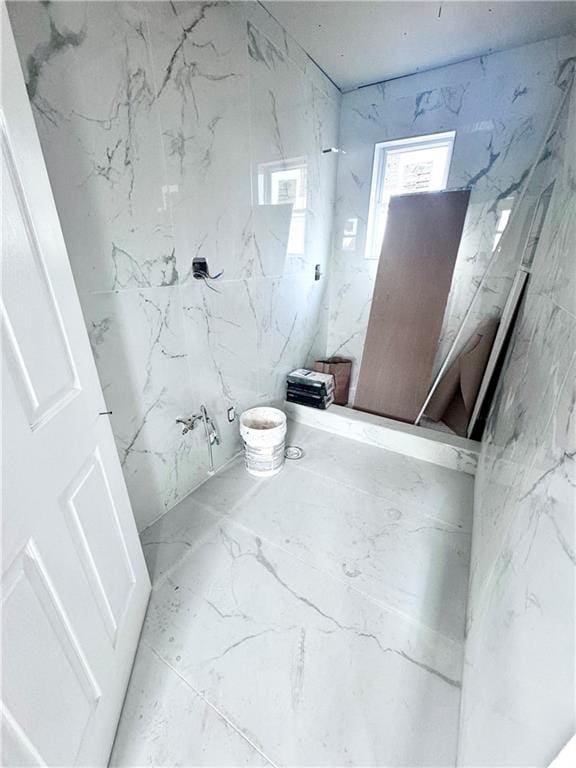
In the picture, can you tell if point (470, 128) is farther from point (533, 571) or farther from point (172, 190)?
point (533, 571)

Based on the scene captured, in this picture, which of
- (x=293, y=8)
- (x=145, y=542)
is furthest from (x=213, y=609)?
(x=293, y=8)

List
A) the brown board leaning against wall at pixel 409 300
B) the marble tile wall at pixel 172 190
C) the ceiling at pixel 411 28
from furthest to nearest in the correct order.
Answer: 1. the brown board leaning against wall at pixel 409 300
2. the ceiling at pixel 411 28
3. the marble tile wall at pixel 172 190

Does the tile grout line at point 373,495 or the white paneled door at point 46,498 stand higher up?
the white paneled door at point 46,498

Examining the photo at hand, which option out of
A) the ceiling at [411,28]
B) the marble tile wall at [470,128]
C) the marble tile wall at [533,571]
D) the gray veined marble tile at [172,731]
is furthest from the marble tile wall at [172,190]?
the marble tile wall at [533,571]

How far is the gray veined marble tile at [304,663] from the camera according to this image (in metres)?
0.89

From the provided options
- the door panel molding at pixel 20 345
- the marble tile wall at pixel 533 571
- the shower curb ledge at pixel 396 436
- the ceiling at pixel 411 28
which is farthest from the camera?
the shower curb ledge at pixel 396 436

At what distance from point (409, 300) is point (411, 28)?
4.81 feet

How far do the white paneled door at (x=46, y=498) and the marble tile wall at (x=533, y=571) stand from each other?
83 cm

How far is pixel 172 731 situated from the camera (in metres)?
0.90

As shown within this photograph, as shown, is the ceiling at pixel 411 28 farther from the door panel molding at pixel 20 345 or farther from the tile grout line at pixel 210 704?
the tile grout line at pixel 210 704

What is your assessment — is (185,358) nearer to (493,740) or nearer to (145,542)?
(145,542)

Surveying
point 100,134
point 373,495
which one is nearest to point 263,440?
point 373,495

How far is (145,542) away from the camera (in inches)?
58.7

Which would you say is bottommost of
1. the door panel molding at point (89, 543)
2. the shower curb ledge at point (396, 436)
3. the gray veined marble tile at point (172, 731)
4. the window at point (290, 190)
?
the gray veined marble tile at point (172, 731)
